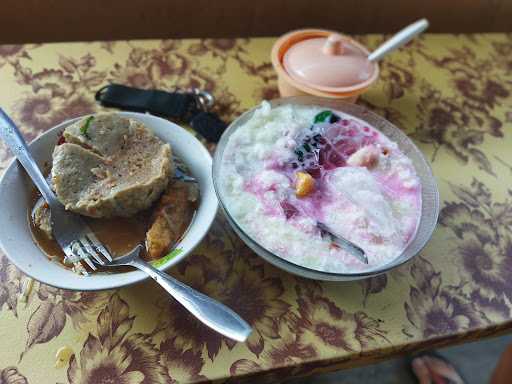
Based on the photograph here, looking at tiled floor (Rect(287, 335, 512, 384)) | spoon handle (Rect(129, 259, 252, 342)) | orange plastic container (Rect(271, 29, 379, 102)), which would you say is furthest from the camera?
tiled floor (Rect(287, 335, 512, 384))

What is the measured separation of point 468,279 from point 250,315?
0.53 m

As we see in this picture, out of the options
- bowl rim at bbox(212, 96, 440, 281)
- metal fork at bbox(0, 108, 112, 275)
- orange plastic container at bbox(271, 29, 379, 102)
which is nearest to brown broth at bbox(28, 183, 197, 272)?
metal fork at bbox(0, 108, 112, 275)

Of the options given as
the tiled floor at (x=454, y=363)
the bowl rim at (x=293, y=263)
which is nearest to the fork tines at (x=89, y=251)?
the bowl rim at (x=293, y=263)

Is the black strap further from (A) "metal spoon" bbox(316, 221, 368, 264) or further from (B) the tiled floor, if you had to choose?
(B) the tiled floor

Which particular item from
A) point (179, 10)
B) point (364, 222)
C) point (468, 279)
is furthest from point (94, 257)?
point (179, 10)

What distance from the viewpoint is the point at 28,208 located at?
927 mm

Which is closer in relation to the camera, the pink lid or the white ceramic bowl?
the white ceramic bowl

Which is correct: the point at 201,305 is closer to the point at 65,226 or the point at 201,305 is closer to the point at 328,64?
the point at 65,226

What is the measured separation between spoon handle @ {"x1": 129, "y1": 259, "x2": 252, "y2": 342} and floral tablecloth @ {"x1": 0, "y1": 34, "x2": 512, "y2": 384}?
10cm

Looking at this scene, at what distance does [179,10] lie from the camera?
1692 millimetres

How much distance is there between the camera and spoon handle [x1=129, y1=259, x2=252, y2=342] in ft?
2.38

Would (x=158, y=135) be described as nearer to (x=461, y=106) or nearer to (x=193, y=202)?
(x=193, y=202)

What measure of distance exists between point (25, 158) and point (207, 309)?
0.54 meters

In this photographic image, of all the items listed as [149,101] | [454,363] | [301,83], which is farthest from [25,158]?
[454,363]
